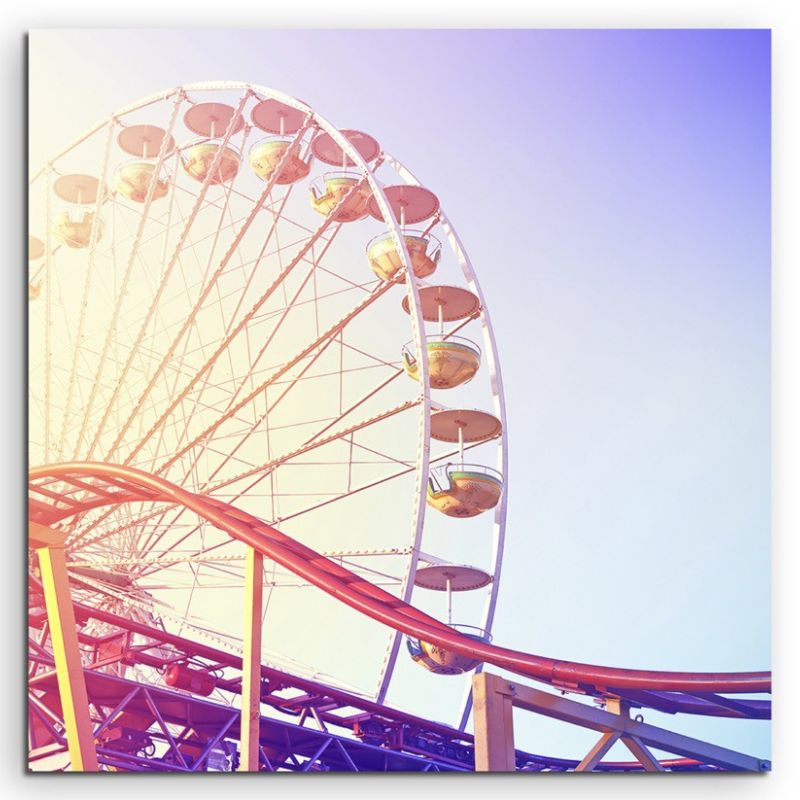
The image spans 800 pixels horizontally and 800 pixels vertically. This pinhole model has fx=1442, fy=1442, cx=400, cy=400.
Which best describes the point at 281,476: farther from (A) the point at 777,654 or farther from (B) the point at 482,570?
(A) the point at 777,654

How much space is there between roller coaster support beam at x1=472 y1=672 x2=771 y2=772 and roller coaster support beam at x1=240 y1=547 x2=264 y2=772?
1227mm

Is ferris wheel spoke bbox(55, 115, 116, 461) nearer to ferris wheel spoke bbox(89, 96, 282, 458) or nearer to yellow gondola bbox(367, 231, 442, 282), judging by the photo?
ferris wheel spoke bbox(89, 96, 282, 458)

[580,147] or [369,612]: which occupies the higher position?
[580,147]

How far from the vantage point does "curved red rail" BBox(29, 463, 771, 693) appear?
6.19m

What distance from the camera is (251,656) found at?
24.1ft

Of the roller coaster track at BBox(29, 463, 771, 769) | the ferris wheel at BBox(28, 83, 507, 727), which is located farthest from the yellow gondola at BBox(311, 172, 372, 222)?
the roller coaster track at BBox(29, 463, 771, 769)

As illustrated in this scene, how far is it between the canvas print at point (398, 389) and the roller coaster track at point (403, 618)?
2 centimetres

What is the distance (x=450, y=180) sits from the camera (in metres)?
10.9

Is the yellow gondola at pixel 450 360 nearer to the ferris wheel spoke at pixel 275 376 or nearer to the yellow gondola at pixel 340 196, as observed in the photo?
the ferris wheel spoke at pixel 275 376

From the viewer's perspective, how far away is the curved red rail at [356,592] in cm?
619

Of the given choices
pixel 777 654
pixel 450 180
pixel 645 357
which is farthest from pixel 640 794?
→ pixel 450 180

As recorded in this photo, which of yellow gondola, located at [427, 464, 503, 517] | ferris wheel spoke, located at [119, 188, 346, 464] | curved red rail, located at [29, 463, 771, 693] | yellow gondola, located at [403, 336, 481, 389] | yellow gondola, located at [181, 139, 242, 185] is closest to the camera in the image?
curved red rail, located at [29, 463, 771, 693]

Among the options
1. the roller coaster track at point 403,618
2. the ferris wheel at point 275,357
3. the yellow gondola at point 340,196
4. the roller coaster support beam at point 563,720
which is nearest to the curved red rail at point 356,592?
the roller coaster track at point 403,618

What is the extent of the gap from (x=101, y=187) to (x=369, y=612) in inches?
268
